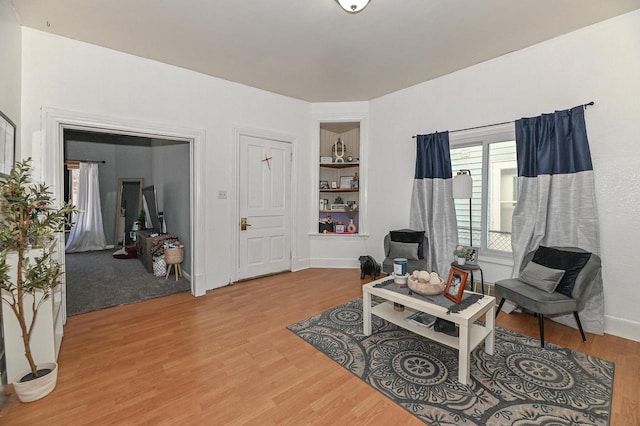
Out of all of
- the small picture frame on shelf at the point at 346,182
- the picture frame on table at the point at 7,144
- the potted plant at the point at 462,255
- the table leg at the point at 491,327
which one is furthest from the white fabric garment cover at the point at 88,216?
the table leg at the point at 491,327

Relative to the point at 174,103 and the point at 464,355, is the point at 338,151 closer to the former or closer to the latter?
the point at 174,103

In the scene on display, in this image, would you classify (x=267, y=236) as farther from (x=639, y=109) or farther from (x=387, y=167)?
(x=639, y=109)

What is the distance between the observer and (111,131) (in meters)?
3.10

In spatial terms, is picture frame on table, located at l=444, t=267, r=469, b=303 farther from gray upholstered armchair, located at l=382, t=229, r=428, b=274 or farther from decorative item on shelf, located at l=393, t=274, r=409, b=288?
gray upholstered armchair, located at l=382, t=229, r=428, b=274

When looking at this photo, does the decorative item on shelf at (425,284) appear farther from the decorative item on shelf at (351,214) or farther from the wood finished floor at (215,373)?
the decorative item on shelf at (351,214)

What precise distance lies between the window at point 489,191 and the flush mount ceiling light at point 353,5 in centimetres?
225

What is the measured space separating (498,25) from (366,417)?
340 cm

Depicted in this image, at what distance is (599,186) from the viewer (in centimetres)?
269

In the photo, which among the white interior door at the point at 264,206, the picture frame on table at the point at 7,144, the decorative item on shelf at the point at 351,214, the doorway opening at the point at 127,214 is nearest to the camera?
the picture frame on table at the point at 7,144

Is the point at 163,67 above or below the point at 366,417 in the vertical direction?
above

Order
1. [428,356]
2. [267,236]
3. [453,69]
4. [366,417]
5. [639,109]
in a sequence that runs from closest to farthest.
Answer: [366,417], [428,356], [639,109], [453,69], [267,236]

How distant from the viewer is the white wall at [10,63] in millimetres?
2119

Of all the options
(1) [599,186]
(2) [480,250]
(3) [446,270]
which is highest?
(1) [599,186]

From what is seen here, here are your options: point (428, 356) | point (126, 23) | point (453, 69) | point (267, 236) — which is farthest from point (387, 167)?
point (126, 23)
